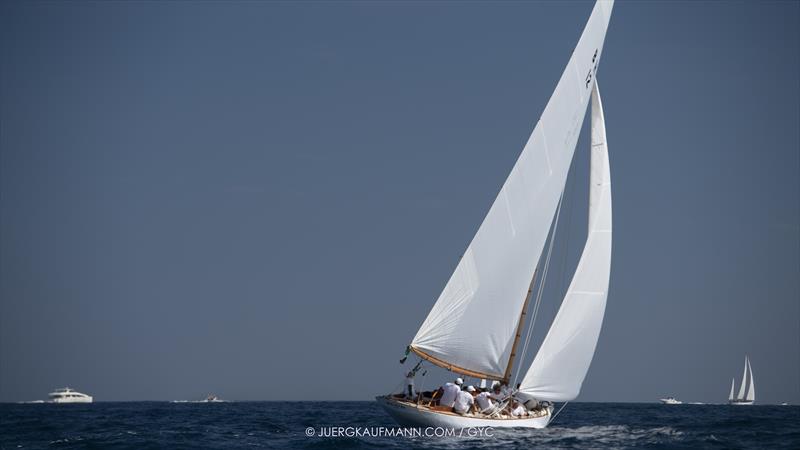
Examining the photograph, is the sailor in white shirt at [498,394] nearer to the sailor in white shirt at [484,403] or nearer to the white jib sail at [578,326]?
the sailor in white shirt at [484,403]

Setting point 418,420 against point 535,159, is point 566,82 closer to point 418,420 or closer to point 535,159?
point 535,159

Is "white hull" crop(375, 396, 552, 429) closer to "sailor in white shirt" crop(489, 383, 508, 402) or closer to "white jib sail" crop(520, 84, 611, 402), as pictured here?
"sailor in white shirt" crop(489, 383, 508, 402)

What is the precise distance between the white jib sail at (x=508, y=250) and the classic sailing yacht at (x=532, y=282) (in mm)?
36

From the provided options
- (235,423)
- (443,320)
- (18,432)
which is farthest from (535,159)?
(18,432)

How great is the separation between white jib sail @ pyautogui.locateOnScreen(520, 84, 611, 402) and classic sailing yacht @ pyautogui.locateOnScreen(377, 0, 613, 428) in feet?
0.12

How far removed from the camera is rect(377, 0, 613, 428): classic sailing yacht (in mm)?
34844

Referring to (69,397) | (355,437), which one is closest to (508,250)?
(355,437)

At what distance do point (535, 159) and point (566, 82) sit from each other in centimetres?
330

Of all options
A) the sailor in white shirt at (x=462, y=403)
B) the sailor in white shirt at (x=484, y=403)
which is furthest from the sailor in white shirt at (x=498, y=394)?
the sailor in white shirt at (x=462, y=403)

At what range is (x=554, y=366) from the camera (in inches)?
1438

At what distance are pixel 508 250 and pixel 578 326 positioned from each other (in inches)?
170

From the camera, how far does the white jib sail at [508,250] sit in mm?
34812

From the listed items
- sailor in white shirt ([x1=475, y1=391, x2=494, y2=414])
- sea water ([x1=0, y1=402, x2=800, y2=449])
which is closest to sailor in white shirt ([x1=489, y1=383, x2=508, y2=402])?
sailor in white shirt ([x1=475, y1=391, x2=494, y2=414])

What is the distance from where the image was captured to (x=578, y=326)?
37031 millimetres
